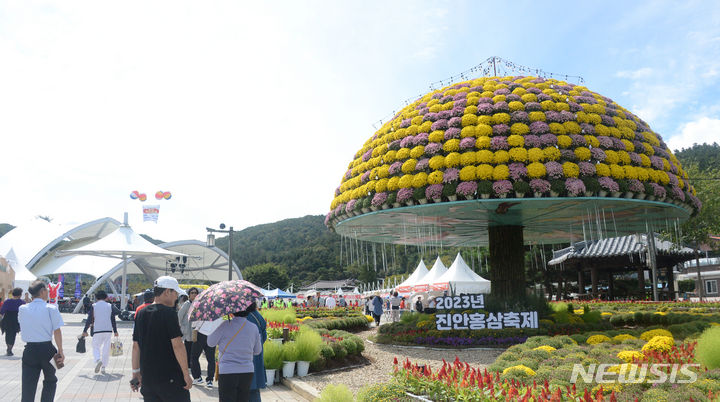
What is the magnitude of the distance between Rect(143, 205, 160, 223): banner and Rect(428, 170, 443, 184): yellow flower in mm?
40232

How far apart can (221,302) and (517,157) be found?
38.0 feet

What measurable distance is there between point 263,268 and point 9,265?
67488mm

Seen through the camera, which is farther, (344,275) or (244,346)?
(344,275)

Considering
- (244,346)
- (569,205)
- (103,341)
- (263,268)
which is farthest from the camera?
(263,268)

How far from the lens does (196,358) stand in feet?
33.8

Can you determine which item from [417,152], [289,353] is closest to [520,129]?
[417,152]

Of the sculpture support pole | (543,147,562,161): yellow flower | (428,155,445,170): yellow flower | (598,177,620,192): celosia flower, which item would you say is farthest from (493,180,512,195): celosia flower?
the sculpture support pole

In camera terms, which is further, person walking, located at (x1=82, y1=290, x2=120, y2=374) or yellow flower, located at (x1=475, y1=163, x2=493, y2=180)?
yellow flower, located at (x1=475, y1=163, x2=493, y2=180)

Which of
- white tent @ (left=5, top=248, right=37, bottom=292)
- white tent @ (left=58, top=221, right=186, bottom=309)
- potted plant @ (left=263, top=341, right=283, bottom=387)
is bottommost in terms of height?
potted plant @ (left=263, top=341, right=283, bottom=387)

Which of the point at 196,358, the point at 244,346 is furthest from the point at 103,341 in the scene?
the point at 244,346

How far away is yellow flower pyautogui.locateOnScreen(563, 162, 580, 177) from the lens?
15031mm

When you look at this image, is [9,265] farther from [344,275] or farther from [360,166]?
[344,275]

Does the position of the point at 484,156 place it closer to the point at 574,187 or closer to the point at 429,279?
the point at 574,187

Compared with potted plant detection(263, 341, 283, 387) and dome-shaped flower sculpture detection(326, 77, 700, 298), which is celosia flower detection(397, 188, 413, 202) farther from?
potted plant detection(263, 341, 283, 387)
